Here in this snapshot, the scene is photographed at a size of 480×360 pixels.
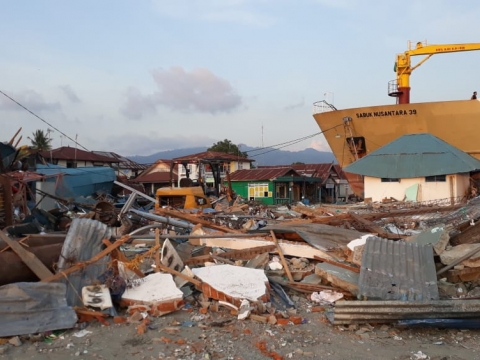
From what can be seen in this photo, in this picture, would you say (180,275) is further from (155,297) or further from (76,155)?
(76,155)

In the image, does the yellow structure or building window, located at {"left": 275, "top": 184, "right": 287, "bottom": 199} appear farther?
A: building window, located at {"left": 275, "top": 184, "right": 287, "bottom": 199}

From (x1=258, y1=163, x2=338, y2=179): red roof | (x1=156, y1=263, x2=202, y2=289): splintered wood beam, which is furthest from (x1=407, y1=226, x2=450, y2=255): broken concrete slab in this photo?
(x1=258, y1=163, x2=338, y2=179): red roof

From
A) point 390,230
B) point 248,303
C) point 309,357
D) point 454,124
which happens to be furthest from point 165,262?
point 454,124

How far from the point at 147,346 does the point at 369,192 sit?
2019 cm

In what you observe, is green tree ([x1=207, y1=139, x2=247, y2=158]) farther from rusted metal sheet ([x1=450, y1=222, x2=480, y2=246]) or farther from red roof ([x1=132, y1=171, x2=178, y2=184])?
rusted metal sheet ([x1=450, y1=222, x2=480, y2=246])

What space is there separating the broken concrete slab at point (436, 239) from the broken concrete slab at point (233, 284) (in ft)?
9.29

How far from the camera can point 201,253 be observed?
7859mm

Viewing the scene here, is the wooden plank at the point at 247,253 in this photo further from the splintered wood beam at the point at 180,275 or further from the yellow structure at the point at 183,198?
the yellow structure at the point at 183,198

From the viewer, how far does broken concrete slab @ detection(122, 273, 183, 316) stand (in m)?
5.35

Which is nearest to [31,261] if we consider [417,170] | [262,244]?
[262,244]

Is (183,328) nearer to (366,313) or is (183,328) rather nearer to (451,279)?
(366,313)

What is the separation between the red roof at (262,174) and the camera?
1342 inches

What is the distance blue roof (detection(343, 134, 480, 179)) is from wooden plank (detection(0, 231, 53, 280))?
19314 millimetres

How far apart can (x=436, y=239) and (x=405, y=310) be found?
107 inches
